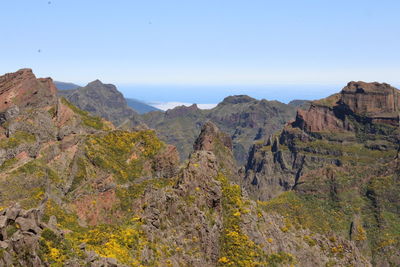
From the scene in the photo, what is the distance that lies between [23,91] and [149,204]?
100.0 meters

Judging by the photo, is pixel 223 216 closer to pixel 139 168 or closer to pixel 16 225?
pixel 16 225

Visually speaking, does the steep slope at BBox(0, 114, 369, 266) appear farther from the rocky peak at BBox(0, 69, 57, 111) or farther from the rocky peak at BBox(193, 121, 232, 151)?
the rocky peak at BBox(193, 121, 232, 151)

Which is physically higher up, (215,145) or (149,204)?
(149,204)

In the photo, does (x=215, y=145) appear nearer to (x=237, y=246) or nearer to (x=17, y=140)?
(x=17, y=140)

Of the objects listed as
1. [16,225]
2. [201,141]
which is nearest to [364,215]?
[201,141]

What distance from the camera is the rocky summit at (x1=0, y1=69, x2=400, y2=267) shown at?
109 ft

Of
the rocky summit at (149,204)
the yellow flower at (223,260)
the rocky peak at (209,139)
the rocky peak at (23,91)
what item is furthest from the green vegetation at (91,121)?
the yellow flower at (223,260)

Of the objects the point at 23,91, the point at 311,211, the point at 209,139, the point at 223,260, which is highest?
the point at 23,91

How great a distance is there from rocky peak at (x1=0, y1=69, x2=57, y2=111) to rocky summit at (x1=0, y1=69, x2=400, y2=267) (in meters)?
0.34

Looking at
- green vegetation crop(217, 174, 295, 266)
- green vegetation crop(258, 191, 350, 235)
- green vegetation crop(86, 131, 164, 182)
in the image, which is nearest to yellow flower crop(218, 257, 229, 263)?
green vegetation crop(217, 174, 295, 266)


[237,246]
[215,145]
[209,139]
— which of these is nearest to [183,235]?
[237,246]

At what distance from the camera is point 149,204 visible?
4025 cm

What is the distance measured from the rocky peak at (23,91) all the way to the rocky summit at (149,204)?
1.10 ft

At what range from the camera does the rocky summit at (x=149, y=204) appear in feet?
109
